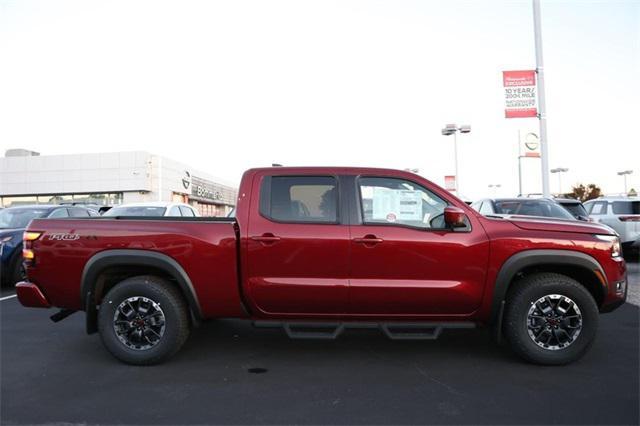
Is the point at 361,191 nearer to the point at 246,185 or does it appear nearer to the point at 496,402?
the point at 246,185

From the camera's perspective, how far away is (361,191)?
4770 millimetres

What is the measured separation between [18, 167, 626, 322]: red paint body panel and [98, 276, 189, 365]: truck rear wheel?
305mm

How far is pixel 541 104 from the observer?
48.6 ft

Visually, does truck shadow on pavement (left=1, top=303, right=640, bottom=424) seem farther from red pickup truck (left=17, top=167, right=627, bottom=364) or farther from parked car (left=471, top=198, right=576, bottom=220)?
parked car (left=471, top=198, right=576, bottom=220)

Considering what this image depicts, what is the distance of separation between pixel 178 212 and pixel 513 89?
10.4 m

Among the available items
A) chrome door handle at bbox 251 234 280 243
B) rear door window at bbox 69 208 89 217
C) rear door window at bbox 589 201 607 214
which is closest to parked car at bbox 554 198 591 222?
rear door window at bbox 589 201 607 214

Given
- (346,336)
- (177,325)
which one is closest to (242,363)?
(177,325)

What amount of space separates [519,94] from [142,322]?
13358 mm

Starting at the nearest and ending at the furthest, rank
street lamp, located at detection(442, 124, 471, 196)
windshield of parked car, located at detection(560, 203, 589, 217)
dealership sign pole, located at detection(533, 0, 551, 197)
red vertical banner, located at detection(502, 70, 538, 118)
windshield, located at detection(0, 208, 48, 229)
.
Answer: windshield, located at detection(0, 208, 48, 229)
windshield of parked car, located at detection(560, 203, 589, 217)
red vertical banner, located at detection(502, 70, 538, 118)
dealership sign pole, located at detection(533, 0, 551, 197)
street lamp, located at detection(442, 124, 471, 196)

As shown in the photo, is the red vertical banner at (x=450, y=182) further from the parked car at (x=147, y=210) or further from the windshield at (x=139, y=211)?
the windshield at (x=139, y=211)

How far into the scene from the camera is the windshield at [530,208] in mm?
10453

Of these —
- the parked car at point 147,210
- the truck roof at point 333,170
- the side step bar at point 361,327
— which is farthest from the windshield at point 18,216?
the side step bar at point 361,327

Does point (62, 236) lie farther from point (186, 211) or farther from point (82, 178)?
point (82, 178)

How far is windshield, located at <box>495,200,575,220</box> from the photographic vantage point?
34.3 feet
